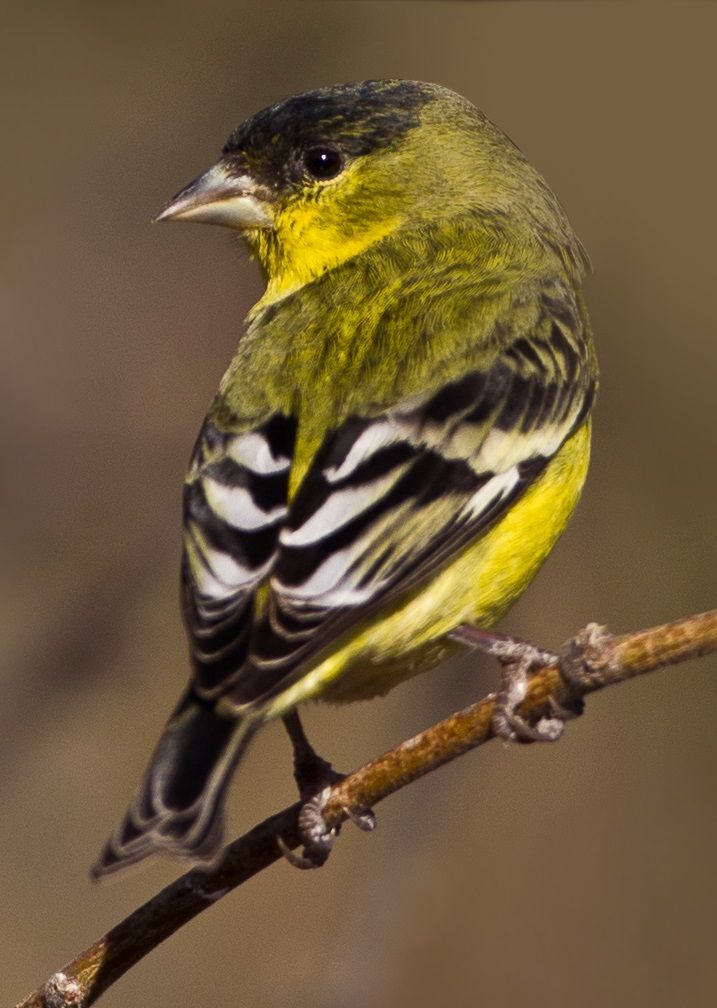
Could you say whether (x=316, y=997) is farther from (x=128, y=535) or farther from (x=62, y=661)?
(x=128, y=535)

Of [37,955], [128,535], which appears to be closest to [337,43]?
[128,535]

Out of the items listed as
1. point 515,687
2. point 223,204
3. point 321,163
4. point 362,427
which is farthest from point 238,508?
point 321,163

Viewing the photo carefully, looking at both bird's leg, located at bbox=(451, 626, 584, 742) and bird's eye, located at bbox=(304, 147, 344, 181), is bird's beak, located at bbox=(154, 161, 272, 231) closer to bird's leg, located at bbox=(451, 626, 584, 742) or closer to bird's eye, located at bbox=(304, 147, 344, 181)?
bird's eye, located at bbox=(304, 147, 344, 181)

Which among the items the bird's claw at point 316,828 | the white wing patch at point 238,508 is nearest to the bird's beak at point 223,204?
the white wing patch at point 238,508

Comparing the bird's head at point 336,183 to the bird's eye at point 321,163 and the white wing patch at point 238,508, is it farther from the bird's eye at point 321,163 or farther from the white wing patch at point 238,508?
the white wing patch at point 238,508

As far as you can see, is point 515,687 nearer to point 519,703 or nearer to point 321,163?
point 519,703
